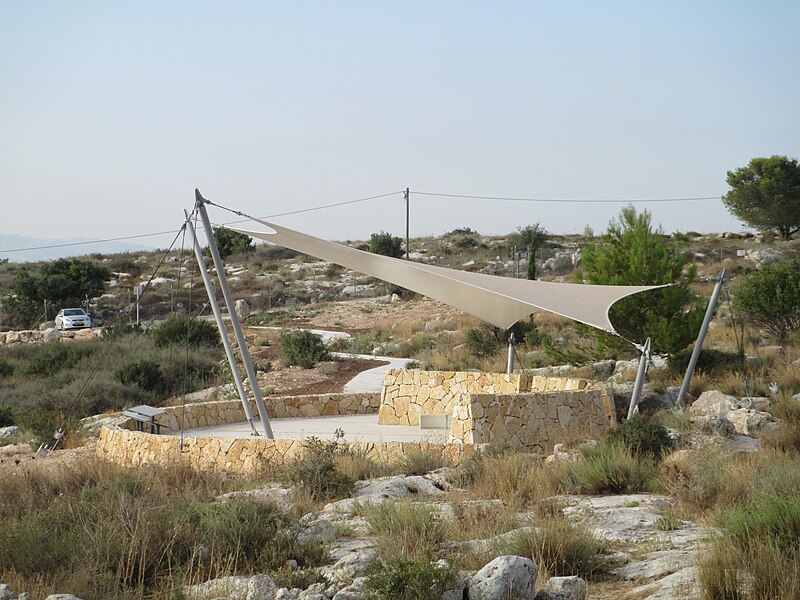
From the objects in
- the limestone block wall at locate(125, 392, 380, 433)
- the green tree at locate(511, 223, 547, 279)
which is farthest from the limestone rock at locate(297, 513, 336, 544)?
the green tree at locate(511, 223, 547, 279)

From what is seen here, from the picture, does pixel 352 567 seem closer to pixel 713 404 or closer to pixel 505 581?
pixel 505 581

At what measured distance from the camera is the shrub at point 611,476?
29.6ft

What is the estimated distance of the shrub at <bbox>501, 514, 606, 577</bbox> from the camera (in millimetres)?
5984

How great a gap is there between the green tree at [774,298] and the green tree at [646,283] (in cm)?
405

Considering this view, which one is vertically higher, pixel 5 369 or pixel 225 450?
pixel 225 450

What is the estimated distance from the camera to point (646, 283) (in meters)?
18.7

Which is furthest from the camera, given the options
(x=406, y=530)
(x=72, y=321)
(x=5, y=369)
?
(x=72, y=321)

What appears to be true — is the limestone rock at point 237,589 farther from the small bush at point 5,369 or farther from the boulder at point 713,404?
the small bush at point 5,369

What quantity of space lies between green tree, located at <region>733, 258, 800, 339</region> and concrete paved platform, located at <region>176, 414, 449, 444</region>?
11.0 m

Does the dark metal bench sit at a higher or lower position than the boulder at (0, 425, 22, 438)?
higher

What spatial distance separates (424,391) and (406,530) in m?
10.0

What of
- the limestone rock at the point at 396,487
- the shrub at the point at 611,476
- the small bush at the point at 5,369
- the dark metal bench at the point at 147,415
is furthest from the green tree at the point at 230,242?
the shrub at the point at 611,476

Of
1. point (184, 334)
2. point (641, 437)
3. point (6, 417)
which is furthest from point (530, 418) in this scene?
point (184, 334)

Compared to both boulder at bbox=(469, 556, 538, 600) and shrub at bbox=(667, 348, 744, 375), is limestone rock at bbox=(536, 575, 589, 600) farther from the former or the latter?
shrub at bbox=(667, 348, 744, 375)
